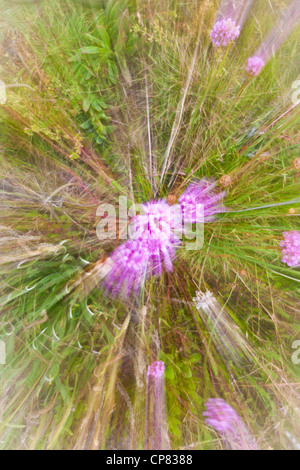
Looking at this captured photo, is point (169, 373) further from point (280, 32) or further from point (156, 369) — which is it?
point (280, 32)

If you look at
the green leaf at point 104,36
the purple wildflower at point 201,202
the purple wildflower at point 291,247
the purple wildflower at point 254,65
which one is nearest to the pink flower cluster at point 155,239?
the purple wildflower at point 201,202

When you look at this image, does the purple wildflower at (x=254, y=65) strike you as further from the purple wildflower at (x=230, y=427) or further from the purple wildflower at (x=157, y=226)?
the purple wildflower at (x=230, y=427)

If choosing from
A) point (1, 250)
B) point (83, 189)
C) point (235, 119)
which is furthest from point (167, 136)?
point (1, 250)

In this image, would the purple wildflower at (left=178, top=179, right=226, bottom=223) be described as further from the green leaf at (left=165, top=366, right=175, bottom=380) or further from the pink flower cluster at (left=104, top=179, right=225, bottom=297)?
the green leaf at (left=165, top=366, right=175, bottom=380)

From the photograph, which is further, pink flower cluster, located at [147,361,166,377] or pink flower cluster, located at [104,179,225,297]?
pink flower cluster, located at [104,179,225,297]

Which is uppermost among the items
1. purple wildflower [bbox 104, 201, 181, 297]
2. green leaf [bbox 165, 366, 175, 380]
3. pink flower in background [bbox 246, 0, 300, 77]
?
pink flower in background [bbox 246, 0, 300, 77]

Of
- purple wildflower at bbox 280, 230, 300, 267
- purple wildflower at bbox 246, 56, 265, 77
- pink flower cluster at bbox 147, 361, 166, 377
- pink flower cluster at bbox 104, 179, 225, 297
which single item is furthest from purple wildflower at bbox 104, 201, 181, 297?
purple wildflower at bbox 246, 56, 265, 77
